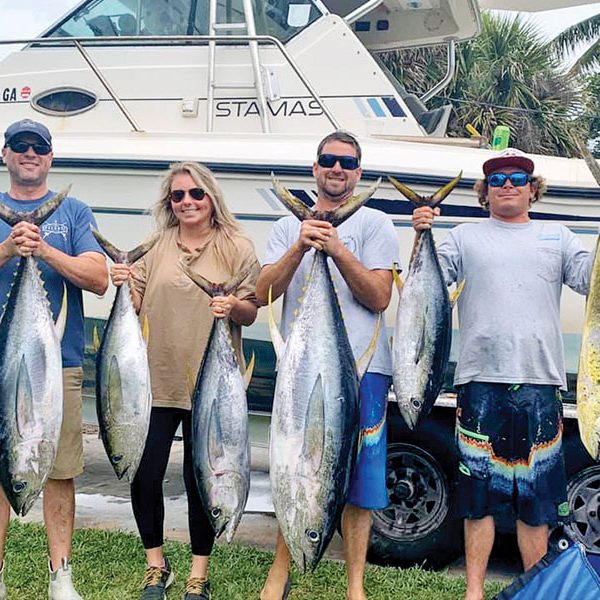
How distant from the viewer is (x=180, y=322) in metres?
3.23

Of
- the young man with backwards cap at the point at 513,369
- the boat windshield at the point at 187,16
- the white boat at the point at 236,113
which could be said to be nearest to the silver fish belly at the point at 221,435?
the young man with backwards cap at the point at 513,369

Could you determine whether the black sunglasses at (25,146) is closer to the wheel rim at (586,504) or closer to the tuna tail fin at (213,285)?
the tuna tail fin at (213,285)

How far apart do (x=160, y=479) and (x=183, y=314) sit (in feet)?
2.20

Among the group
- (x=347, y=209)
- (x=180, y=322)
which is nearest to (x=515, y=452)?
(x=347, y=209)

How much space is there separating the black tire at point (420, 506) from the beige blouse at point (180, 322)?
1.14 metres

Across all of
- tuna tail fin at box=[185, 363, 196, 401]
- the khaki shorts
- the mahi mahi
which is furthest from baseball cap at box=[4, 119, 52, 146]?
the mahi mahi

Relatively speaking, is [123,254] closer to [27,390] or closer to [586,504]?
[27,390]

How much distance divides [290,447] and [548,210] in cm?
233

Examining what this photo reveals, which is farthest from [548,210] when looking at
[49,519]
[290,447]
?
[49,519]

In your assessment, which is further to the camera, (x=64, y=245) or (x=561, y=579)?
(x=64, y=245)

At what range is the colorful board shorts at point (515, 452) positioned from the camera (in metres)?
3.10

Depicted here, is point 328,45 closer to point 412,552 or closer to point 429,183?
point 429,183

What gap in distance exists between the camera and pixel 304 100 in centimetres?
490

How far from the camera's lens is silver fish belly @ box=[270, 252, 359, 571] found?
2596 mm
